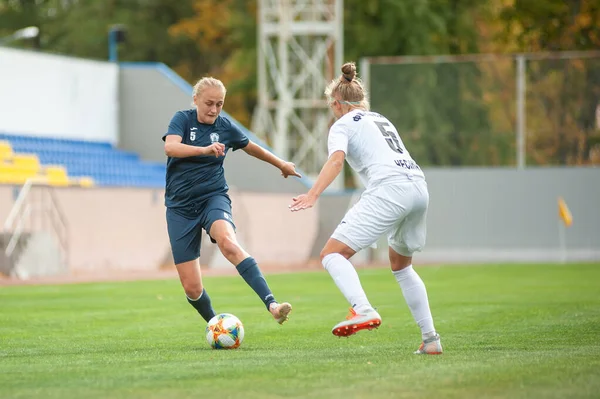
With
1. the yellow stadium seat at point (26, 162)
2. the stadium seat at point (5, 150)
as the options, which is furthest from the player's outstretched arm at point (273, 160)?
the stadium seat at point (5, 150)

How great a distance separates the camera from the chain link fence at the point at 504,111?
33250mm

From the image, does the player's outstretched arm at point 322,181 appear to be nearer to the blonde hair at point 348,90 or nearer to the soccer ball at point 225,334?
the blonde hair at point 348,90

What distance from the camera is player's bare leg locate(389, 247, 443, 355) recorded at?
9055 millimetres

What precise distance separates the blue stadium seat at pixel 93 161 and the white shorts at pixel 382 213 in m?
19.5

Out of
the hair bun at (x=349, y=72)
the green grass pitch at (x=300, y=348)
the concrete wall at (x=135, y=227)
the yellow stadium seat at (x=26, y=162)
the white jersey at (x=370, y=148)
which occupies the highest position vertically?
the hair bun at (x=349, y=72)

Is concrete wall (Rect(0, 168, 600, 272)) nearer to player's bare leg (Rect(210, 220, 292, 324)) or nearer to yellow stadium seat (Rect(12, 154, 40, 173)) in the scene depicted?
yellow stadium seat (Rect(12, 154, 40, 173))

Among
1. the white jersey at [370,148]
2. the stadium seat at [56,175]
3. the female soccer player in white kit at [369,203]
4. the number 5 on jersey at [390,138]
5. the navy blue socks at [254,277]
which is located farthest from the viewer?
the stadium seat at [56,175]

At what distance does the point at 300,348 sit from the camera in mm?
9836

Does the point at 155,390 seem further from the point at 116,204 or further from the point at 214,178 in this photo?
the point at 116,204

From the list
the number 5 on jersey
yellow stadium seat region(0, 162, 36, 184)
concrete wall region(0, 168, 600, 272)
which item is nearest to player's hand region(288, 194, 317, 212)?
the number 5 on jersey

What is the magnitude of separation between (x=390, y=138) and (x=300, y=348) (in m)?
1.91

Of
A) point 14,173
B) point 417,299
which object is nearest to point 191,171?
point 417,299

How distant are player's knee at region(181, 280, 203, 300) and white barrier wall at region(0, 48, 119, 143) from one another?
21.3 metres

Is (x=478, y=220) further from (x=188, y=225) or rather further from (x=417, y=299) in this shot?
(x=417, y=299)
